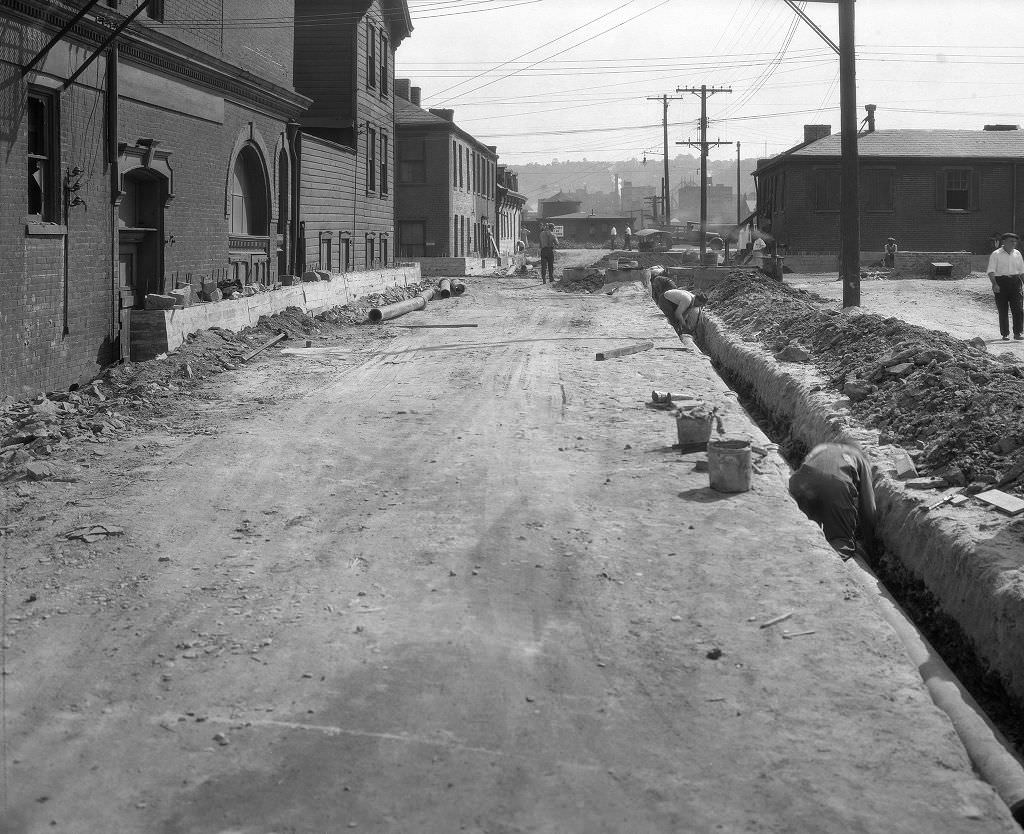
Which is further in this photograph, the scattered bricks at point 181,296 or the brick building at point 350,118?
the brick building at point 350,118

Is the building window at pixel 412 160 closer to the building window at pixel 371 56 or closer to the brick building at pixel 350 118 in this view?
the brick building at pixel 350 118

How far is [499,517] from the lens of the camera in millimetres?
7582

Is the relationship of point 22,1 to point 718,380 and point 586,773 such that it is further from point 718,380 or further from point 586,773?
point 586,773

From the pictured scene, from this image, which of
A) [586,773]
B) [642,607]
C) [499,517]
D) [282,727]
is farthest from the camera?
[499,517]

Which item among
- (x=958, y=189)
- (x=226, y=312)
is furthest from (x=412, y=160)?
(x=226, y=312)

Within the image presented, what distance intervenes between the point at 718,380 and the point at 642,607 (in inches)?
328

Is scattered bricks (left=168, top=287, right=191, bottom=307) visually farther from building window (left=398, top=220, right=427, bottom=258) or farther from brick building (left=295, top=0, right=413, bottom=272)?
building window (left=398, top=220, right=427, bottom=258)

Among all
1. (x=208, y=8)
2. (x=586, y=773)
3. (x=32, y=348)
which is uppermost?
(x=208, y=8)

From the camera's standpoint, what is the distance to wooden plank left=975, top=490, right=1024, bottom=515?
7.22m

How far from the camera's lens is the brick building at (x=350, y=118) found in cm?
2847

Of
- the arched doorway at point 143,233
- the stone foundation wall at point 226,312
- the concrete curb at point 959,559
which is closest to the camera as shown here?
the concrete curb at point 959,559

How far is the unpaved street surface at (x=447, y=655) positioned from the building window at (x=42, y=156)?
5035 millimetres

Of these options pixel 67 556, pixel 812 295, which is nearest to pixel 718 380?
pixel 67 556

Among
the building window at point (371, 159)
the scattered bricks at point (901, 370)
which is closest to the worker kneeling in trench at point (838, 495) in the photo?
the scattered bricks at point (901, 370)
